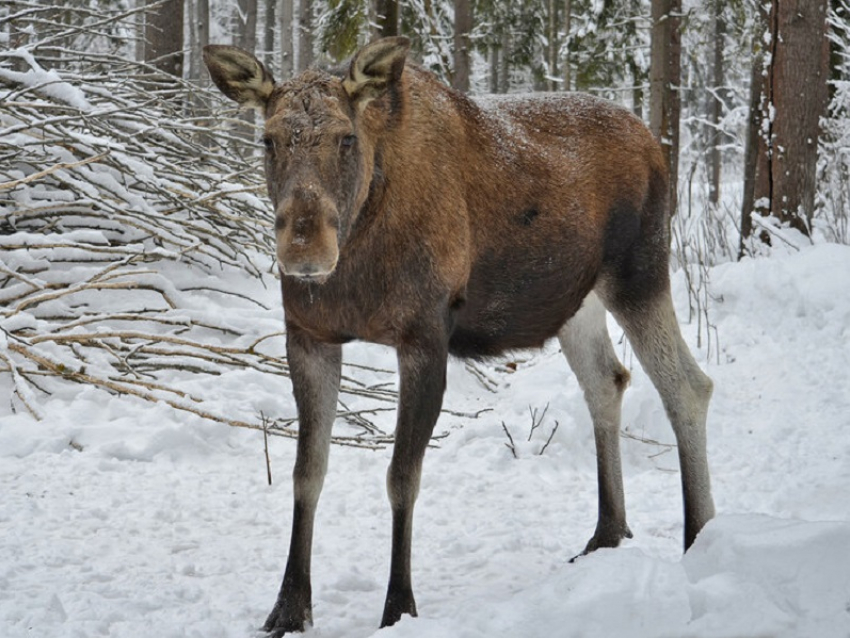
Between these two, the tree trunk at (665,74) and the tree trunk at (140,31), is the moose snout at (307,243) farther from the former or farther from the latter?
the tree trunk at (665,74)

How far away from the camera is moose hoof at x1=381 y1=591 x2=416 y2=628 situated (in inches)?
134

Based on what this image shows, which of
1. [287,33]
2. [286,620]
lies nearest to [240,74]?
[286,620]

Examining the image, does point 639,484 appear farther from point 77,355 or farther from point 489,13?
point 489,13

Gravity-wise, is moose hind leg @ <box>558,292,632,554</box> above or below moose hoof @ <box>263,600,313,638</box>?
above

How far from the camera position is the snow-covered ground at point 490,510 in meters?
2.61

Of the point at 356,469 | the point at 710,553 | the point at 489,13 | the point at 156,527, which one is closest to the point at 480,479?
the point at 356,469

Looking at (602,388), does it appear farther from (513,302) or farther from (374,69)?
(374,69)

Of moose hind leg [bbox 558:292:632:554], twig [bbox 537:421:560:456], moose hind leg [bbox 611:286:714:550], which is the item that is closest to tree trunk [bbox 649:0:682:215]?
twig [bbox 537:421:560:456]

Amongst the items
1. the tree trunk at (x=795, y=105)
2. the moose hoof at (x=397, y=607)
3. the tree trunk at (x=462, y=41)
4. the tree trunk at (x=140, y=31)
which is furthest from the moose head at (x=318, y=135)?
the tree trunk at (x=462, y=41)

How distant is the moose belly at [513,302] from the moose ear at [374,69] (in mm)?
907

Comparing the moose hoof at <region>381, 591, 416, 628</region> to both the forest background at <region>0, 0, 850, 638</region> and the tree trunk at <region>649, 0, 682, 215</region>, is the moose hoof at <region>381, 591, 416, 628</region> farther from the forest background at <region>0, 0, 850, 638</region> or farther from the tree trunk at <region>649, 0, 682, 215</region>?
the tree trunk at <region>649, 0, 682, 215</region>

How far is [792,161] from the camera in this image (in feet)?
28.0

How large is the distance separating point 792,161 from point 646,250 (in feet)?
15.3

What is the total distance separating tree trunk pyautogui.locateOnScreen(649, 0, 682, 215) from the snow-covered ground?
5114 mm
